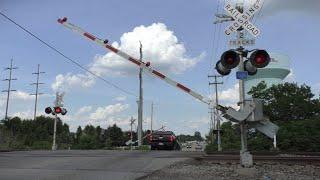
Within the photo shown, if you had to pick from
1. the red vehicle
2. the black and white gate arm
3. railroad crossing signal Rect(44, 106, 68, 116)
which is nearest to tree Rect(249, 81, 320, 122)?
the red vehicle

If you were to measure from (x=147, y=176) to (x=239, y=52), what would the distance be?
15.4 ft

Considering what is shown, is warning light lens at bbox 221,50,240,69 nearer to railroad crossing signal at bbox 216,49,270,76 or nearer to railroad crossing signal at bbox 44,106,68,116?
railroad crossing signal at bbox 216,49,270,76

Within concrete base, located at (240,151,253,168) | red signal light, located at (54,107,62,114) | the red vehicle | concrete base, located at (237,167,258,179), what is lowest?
concrete base, located at (237,167,258,179)

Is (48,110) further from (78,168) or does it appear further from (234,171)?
(234,171)

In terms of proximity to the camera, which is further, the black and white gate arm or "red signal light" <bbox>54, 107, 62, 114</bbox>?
"red signal light" <bbox>54, 107, 62, 114</bbox>

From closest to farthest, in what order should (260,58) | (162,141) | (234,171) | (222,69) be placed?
(260,58)
(222,69)
(234,171)
(162,141)

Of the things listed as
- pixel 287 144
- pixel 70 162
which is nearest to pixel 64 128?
pixel 287 144

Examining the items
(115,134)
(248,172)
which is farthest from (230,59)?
(115,134)

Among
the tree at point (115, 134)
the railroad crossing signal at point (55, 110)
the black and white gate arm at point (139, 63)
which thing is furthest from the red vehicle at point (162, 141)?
the tree at point (115, 134)

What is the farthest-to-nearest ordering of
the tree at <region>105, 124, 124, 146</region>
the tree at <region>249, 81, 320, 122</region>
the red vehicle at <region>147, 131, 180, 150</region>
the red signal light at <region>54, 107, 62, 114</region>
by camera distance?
the tree at <region>105, 124, 124, 146</region> < the tree at <region>249, 81, 320, 122</region> < the red vehicle at <region>147, 131, 180, 150</region> < the red signal light at <region>54, 107, 62, 114</region>

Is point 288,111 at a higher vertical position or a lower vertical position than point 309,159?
higher

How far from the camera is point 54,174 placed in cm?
1645

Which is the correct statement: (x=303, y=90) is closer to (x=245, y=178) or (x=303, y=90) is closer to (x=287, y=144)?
(x=287, y=144)

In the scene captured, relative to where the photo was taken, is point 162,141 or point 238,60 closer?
point 238,60
